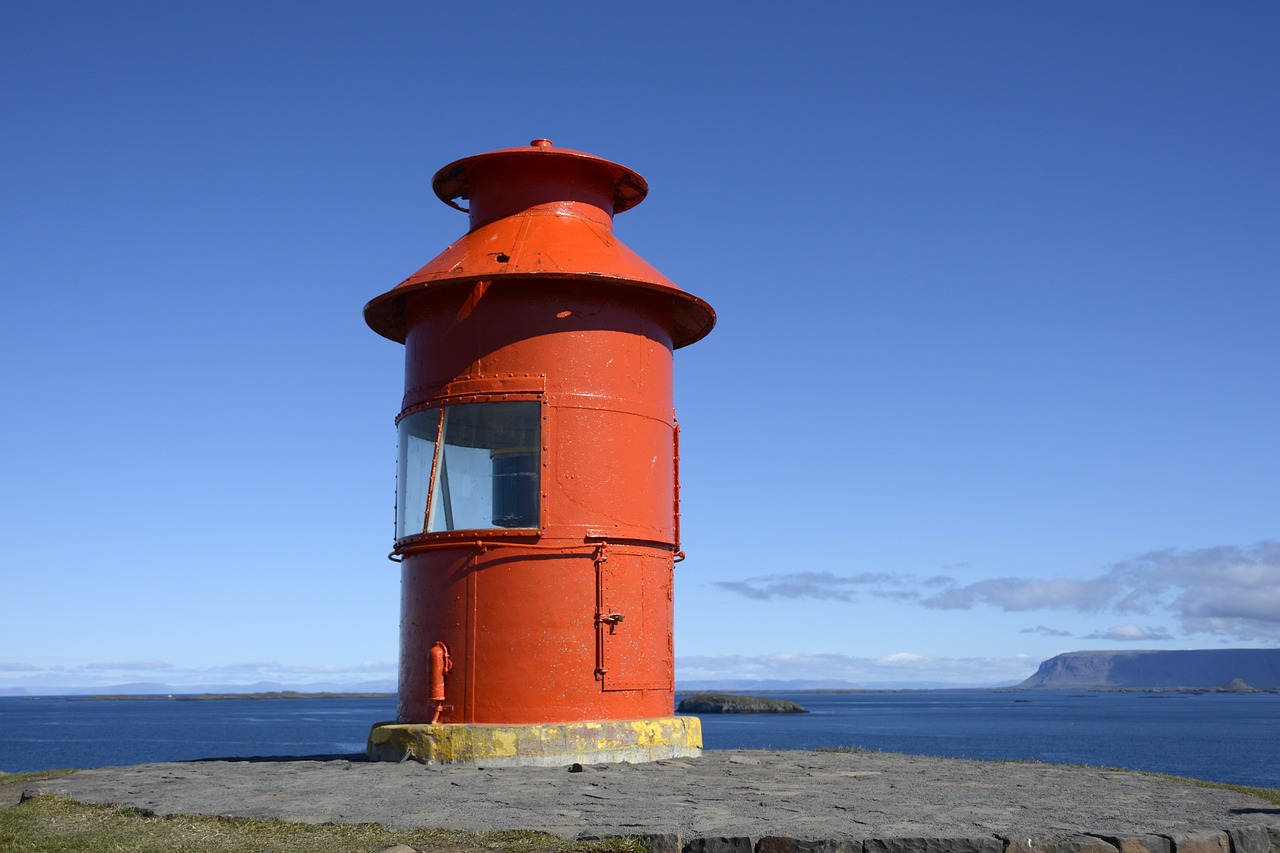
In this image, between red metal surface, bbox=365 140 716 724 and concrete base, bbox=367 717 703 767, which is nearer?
concrete base, bbox=367 717 703 767

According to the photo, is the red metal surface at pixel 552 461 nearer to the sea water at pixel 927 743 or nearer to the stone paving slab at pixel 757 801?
the stone paving slab at pixel 757 801

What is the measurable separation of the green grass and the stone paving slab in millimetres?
143

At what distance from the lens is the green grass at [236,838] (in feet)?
19.4

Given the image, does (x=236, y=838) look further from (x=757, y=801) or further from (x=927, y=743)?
(x=927, y=743)

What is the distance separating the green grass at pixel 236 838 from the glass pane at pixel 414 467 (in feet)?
13.0

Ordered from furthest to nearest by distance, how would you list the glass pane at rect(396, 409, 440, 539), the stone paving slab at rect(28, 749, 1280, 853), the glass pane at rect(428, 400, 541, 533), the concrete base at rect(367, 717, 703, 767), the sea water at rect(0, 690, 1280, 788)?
the sea water at rect(0, 690, 1280, 788) < the glass pane at rect(396, 409, 440, 539) < the glass pane at rect(428, 400, 541, 533) < the concrete base at rect(367, 717, 703, 767) < the stone paving slab at rect(28, 749, 1280, 853)

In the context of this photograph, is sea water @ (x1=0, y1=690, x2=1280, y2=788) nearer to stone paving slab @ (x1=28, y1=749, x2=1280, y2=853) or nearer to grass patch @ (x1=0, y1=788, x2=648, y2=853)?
stone paving slab @ (x1=28, y1=749, x2=1280, y2=853)

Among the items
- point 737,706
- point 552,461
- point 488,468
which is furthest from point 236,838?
point 737,706

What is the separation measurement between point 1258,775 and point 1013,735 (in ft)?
119

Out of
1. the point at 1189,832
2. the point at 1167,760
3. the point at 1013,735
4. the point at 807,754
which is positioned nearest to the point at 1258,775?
the point at 1167,760

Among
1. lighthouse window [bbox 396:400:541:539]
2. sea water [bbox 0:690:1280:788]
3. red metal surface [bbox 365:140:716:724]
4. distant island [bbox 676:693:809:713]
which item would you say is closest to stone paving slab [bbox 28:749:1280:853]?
red metal surface [bbox 365:140:716:724]

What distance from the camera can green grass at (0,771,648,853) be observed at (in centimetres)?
592

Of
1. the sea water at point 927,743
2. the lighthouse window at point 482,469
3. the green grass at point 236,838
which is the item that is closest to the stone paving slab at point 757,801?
the green grass at point 236,838

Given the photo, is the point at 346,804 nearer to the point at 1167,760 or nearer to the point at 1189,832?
the point at 1189,832
